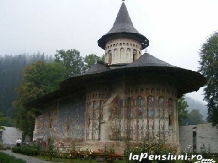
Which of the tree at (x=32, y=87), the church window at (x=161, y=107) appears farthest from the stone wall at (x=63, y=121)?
the church window at (x=161, y=107)

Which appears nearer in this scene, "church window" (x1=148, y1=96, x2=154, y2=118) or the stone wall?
"church window" (x1=148, y1=96, x2=154, y2=118)

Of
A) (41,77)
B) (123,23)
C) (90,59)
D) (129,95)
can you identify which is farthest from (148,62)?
(90,59)

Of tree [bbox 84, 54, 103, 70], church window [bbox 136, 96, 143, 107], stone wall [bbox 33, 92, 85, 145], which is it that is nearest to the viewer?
church window [bbox 136, 96, 143, 107]

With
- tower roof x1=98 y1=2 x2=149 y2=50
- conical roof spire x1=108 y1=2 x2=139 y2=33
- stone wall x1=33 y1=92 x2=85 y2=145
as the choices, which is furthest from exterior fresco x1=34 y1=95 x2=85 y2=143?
conical roof spire x1=108 y1=2 x2=139 y2=33

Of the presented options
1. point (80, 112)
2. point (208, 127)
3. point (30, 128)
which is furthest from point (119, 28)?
point (30, 128)

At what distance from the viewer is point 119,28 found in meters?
20.1

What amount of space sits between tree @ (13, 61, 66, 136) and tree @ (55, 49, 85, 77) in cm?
276

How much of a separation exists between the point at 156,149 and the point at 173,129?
6726mm

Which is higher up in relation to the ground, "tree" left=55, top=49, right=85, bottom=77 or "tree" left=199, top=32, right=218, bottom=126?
"tree" left=55, top=49, right=85, bottom=77

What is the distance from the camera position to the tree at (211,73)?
21250mm

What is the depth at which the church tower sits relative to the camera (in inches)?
777

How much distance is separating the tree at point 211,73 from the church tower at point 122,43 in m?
5.30

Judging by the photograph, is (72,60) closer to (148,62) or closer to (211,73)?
(211,73)

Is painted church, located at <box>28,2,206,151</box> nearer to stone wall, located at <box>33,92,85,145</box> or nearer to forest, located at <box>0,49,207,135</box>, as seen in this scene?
stone wall, located at <box>33,92,85,145</box>
